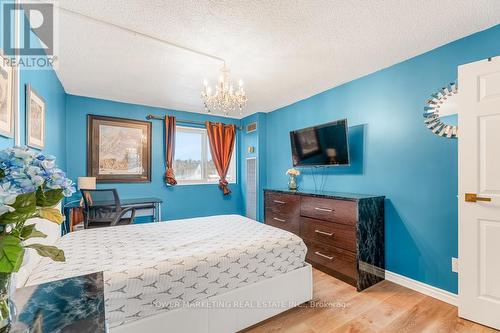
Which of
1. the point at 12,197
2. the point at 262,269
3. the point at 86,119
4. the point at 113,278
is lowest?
the point at 262,269

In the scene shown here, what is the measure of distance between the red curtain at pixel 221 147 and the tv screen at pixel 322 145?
1.77m

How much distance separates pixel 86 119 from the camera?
3.73 m

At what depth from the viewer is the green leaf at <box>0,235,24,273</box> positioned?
2.03 feet

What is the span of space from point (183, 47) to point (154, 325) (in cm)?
234

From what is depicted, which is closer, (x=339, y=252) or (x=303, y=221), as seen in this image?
(x=339, y=252)

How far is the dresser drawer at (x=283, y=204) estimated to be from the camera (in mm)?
3113

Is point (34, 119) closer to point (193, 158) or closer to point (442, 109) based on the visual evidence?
point (193, 158)

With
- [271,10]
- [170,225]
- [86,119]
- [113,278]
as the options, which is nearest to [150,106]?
[86,119]

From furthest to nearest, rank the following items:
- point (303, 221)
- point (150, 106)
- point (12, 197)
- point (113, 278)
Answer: point (150, 106), point (303, 221), point (113, 278), point (12, 197)

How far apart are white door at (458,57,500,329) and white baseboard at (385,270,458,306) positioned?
0.77 feet

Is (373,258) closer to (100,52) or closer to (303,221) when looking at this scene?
(303,221)

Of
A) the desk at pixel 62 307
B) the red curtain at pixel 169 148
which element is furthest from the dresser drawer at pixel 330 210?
the red curtain at pixel 169 148

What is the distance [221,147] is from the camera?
16.1 ft

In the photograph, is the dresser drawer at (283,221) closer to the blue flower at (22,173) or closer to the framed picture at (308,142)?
the framed picture at (308,142)
